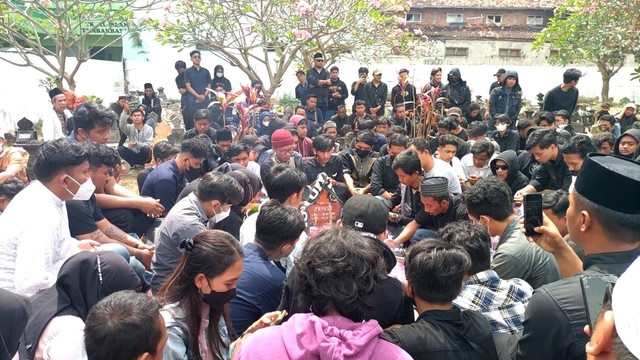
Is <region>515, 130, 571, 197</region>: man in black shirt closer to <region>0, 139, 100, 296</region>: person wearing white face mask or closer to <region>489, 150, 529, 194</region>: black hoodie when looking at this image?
<region>489, 150, 529, 194</region>: black hoodie

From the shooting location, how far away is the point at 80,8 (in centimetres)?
959

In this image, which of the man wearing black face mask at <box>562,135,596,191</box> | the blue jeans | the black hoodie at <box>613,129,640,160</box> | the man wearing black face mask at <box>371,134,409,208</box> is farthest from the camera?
the man wearing black face mask at <box>371,134,409,208</box>

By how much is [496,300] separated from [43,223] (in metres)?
2.26

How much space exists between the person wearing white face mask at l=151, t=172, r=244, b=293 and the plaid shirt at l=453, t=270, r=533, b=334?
167 centimetres

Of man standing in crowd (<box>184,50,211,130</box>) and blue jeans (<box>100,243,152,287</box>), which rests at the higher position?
man standing in crowd (<box>184,50,211,130</box>)

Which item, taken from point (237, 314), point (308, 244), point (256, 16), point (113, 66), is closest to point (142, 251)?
point (237, 314)

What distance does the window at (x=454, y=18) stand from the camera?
2853 cm

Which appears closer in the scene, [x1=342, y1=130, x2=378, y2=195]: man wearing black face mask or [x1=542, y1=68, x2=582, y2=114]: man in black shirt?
[x1=342, y1=130, x2=378, y2=195]: man wearing black face mask

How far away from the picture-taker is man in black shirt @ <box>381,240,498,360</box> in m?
2.06

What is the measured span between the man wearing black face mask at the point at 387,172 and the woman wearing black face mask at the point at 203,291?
11.9 ft

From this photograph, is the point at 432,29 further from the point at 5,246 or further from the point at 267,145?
the point at 5,246

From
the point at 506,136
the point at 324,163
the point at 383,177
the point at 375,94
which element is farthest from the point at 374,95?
the point at 383,177

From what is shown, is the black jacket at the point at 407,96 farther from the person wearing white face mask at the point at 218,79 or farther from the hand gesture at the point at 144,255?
the hand gesture at the point at 144,255

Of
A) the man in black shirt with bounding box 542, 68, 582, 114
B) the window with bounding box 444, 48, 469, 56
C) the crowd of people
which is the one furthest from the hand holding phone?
the window with bounding box 444, 48, 469, 56
